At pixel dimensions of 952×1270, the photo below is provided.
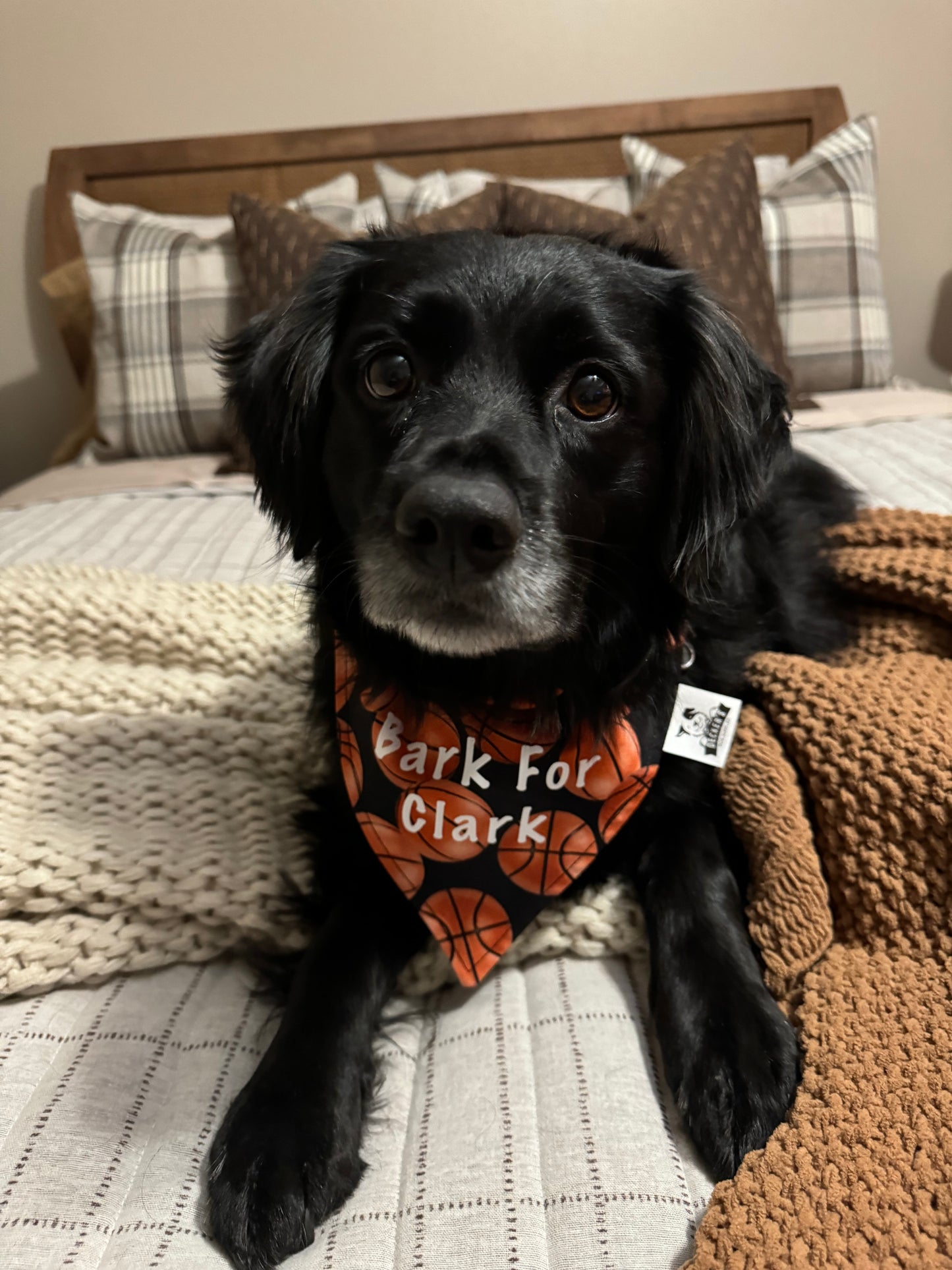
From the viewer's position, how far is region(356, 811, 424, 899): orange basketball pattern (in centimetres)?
97

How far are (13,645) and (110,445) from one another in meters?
1.46

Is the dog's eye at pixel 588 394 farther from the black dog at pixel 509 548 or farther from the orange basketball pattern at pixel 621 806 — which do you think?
the orange basketball pattern at pixel 621 806

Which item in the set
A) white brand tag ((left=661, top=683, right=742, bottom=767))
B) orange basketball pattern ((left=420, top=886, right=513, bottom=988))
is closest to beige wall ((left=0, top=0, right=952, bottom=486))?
white brand tag ((left=661, top=683, right=742, bottom=767))

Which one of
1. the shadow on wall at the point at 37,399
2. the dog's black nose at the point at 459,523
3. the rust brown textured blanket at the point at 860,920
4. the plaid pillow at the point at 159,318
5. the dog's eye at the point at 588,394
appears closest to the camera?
the rust brown textured blanket at the point at 860,920

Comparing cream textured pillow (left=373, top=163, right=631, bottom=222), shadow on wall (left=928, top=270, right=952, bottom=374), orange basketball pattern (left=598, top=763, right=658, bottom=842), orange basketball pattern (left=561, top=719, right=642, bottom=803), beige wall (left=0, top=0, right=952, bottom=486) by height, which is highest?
beige wall (left=0, top=0, right=952, bottom=486)

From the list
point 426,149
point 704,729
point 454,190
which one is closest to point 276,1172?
point 704,729

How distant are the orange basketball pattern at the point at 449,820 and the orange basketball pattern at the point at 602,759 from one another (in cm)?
11

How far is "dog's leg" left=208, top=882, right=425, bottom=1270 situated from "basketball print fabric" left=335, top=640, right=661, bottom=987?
10 centimetres

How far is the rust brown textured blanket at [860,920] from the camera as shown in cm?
63

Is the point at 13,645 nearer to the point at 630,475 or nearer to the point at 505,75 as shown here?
the point at 630,475

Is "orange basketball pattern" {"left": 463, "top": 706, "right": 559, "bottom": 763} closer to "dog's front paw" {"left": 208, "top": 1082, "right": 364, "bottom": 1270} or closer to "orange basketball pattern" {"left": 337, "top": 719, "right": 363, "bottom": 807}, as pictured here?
"orange basketball pattern" {"left": 337, "top": 719, "right": 363, "bottom": 807}

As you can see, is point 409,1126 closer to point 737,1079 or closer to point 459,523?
point 737,1079

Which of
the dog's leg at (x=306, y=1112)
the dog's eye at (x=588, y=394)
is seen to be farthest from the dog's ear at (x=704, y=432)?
the dog's leg at (x=306, y=1112)

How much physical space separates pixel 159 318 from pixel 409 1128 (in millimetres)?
2333
